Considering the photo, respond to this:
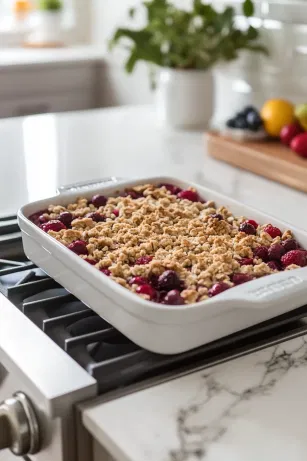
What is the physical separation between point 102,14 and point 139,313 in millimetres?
2245

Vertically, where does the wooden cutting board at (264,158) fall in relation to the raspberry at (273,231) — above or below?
below

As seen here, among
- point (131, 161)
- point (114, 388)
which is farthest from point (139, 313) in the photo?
point (131, 161)

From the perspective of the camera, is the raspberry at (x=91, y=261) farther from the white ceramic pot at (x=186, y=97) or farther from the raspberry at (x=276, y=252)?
the white ceramic pot at (x=186, y=97)

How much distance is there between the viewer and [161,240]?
901 mm

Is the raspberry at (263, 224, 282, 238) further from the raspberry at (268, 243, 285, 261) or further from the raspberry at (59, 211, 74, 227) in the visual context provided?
the raspberry at (59, 211, 74, 227)

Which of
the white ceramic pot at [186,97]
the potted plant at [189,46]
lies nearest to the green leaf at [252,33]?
the potted plant at [189,46]

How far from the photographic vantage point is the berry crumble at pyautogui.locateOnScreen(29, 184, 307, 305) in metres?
0.79

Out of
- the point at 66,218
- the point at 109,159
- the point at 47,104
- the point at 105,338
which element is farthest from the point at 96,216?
the point at 47,104

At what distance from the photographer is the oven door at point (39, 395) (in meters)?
0.68

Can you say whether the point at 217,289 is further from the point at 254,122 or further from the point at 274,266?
the point at 254,122

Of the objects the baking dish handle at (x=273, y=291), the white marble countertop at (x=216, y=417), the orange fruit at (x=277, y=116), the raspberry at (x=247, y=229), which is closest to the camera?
the white marble countertop at (x=216, y=417)

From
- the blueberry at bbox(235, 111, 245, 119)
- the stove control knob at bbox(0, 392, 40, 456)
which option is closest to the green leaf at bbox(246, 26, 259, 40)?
the blueberry at bbox(235, 111, 245, 119)

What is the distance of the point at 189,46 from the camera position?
1.68m

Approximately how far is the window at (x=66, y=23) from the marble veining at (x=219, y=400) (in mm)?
2299
